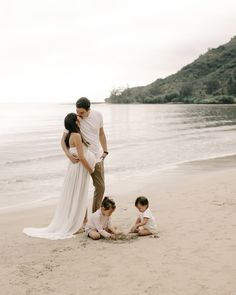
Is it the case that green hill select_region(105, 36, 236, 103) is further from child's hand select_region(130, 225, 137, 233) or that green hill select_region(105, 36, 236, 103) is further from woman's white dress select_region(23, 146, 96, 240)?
woman's white dress select_region(23, 146, 96, 240)

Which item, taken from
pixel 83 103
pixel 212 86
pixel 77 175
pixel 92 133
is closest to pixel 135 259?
pixel 77 175

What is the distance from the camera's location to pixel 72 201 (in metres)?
6.66

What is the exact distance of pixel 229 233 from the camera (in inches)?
241

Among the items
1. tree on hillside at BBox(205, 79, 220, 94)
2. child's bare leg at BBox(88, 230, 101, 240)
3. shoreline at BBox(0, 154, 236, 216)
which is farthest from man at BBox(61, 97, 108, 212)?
tree on hillside at BBox(205, 79, 220, 94)

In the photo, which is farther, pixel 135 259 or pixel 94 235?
pixel 94 235

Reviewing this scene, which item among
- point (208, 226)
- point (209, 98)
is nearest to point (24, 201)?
point (208, 226)

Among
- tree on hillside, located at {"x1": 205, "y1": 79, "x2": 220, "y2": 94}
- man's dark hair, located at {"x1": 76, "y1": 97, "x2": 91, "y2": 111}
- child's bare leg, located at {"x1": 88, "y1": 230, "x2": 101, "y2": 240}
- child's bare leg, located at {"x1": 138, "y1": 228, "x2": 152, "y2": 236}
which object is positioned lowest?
child's bare leg, located at {"x1": 138, "y1": 228, "x2": 152, "y2": 236}

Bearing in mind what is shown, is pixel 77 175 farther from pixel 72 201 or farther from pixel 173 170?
pixel 173 170

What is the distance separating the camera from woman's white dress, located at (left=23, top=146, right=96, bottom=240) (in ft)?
21.7

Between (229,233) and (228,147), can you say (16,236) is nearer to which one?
(229,233)

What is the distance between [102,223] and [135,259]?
1319 mm

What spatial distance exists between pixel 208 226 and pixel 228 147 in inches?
709

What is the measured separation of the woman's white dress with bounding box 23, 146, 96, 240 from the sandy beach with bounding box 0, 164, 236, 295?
0.87 ft

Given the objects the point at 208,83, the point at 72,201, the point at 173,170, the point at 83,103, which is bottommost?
the point at 173,170
